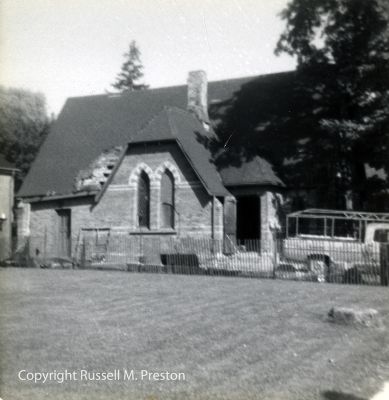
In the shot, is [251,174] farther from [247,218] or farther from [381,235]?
[381,235]

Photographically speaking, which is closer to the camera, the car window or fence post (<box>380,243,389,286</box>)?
fence post (<box>380,243,389,286</box>)

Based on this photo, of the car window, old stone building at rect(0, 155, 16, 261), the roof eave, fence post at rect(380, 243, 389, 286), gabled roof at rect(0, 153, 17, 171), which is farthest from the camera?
gabled roof at rect(0, 153, 17, 171)

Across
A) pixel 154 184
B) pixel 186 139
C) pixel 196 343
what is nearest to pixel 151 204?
pixel 154 184

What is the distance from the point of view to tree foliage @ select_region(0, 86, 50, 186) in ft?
152

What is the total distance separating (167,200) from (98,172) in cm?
500

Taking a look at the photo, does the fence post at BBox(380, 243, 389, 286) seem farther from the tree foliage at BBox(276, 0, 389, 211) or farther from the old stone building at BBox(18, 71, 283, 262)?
the tree foliage at BBox(276, 0, 389, 211)

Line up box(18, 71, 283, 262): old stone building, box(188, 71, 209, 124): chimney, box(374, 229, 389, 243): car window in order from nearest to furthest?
1. box(374, 229, 389, 243): car window
2. box(18, 71, 283, 262): old stone building
3. box(188, 71, 209, 124): chimney

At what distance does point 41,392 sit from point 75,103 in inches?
1230

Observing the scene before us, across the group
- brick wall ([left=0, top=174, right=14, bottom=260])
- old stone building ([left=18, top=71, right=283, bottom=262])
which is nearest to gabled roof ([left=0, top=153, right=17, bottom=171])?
brick wall ([left=0, top=174, right=14, bottom=260])

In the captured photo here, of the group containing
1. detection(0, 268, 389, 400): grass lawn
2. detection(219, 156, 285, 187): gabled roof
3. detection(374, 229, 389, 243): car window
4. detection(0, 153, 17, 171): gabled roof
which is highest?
detection(0, 153, 17, 171): gabled roof

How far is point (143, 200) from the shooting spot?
86.9 ft

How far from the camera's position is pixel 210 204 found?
2475 cm

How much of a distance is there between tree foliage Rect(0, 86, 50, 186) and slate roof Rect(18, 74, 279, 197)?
1230cm

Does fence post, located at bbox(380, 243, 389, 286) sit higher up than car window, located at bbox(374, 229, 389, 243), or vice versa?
car window, located at bbox(374, 229, 389, 243)
